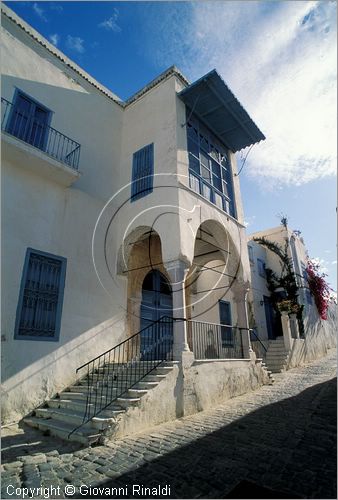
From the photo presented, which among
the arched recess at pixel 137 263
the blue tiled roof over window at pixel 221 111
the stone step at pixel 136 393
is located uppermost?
the blue tiled roof over window at pixel 221 111

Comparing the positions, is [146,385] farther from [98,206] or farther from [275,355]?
[275,355]

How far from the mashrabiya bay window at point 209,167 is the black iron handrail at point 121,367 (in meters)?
4.66

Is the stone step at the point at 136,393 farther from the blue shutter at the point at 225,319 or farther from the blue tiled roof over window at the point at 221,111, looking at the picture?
the blue tiled roof over window at the point at 221,111

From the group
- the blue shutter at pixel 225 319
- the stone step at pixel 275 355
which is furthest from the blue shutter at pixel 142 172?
the stone step at pixel 275 355

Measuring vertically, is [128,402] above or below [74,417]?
above

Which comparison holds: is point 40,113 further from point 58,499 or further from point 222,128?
point 58,499

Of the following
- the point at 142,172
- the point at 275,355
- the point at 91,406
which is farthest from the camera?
the point at 275,355

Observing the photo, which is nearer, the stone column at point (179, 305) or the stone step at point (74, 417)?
the stone step at point (74, 417)

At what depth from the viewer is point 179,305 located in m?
7.34

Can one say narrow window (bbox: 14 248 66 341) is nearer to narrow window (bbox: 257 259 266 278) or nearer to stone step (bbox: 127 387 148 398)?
stone step (bbox: 127 387 148 398)

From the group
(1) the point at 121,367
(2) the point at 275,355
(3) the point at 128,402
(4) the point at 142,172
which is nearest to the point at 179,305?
(1) the point at 121,367

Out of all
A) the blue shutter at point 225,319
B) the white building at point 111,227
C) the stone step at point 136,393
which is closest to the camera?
the stone step at point 136,393

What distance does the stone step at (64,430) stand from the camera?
4710 millimetres

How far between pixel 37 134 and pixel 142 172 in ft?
10.9
